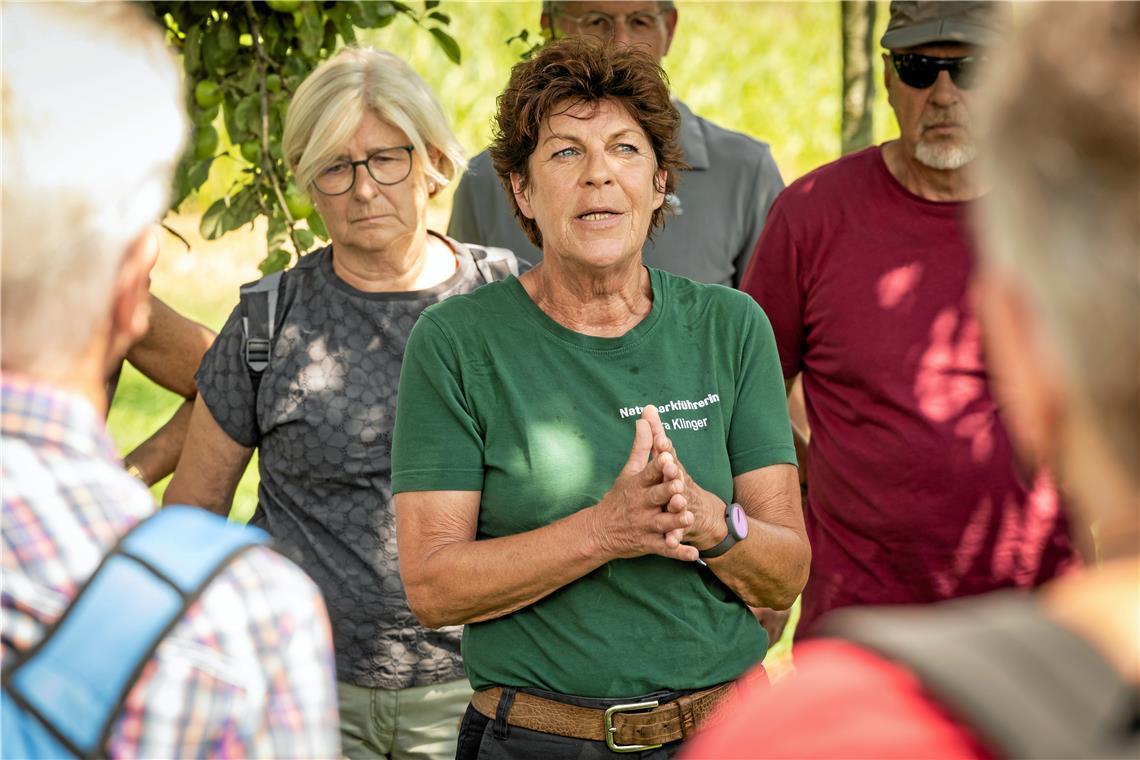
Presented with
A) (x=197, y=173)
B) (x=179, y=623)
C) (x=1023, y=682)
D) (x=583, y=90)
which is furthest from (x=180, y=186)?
(x=1023, y=682)

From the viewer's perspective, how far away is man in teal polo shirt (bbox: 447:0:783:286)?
14.2 feet

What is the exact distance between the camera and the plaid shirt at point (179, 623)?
1.48 metres

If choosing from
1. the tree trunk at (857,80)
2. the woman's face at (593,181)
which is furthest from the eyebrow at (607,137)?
the tree trunk at (857,80)

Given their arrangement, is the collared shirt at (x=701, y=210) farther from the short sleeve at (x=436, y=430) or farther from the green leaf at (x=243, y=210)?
the short sleeve at (x=436, y=430)

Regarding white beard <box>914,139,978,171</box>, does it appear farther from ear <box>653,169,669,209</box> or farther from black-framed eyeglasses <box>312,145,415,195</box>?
black-framed eyeglasses <box>312,145,415,195</box>

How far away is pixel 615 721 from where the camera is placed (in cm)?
273

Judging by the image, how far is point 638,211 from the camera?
3.16 metres

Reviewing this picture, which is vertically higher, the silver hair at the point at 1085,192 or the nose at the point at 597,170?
the silver hair at the point at 1085,192

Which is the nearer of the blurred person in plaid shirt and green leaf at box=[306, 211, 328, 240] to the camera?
the blurred person in plaid shirt

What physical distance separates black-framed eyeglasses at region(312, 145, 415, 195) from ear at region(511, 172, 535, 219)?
1.81 ft

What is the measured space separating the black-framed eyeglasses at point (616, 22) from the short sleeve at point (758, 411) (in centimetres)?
195

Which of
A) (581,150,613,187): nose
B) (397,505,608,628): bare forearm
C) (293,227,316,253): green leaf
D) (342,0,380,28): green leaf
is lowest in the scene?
(397,505,608,628): bare forearm

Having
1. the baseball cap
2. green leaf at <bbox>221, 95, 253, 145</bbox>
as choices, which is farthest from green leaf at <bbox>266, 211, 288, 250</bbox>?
the baseball cap

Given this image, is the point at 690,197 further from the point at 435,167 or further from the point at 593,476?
the point at 593,476
